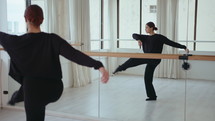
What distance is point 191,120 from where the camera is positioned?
3.10 m

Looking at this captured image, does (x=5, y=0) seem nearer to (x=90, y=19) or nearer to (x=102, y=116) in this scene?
(x=90, y=19)

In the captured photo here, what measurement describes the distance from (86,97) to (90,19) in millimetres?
1177

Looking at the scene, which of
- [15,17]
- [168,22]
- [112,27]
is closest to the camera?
[168,22]

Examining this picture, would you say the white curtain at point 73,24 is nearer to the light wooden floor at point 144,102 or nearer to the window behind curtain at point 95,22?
the window behind curtain at point 95,22

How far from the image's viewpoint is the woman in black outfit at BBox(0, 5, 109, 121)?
144 cm

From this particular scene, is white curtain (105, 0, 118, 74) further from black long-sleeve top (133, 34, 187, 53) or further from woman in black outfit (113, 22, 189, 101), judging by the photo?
black long-sleeve top (133, 34, 187, 53)

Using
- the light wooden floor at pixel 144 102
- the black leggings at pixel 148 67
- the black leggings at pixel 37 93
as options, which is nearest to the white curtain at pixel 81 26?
the light wooden floor at pixel 144 102

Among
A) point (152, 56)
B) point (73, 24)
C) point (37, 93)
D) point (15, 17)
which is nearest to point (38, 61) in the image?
point (37, 93)

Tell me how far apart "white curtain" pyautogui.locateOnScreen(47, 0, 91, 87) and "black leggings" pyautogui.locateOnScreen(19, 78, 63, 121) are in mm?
2210

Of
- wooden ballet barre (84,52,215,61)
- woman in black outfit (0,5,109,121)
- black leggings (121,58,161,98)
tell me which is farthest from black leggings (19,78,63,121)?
black leggings (121,58,161,98)

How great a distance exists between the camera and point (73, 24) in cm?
397

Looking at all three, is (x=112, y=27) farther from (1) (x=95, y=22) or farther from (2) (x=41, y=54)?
(2) (x=41, y=54)

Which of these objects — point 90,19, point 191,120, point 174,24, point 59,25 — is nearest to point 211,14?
point 174,24

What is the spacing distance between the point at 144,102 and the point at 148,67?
531 mm
